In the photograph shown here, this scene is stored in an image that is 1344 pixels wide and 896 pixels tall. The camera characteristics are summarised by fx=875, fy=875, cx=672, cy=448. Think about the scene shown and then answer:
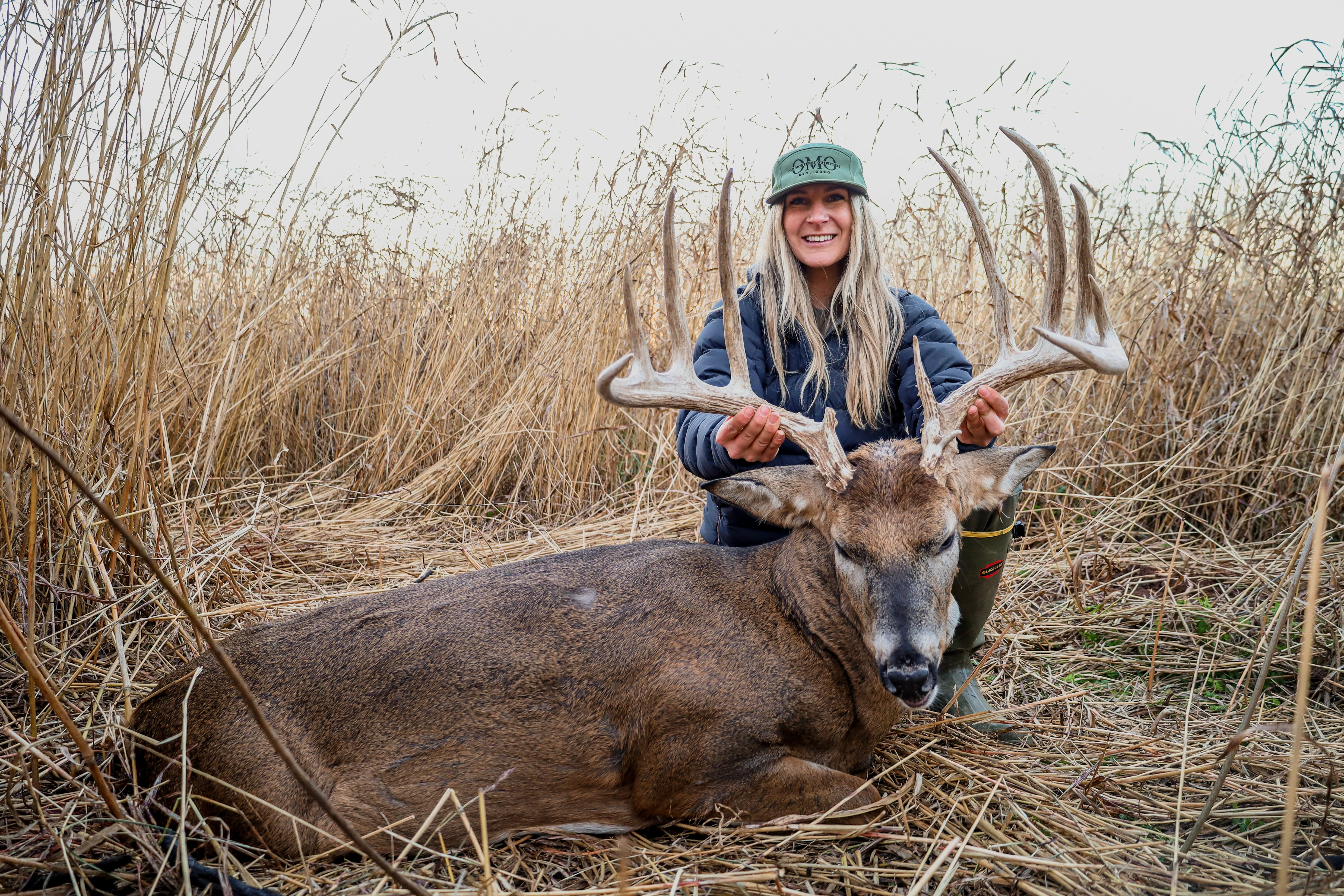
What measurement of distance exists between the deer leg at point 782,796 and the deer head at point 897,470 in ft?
1.28

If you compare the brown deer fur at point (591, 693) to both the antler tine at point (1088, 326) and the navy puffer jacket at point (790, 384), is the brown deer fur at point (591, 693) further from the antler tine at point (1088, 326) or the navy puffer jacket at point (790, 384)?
the navy puffer jacket at point (790, 384)

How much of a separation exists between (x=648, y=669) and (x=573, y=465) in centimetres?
301

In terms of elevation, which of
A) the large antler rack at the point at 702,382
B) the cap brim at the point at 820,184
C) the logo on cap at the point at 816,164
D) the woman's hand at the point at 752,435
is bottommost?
the woman's hand at the point at 752,435

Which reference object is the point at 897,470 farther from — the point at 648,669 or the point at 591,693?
the point at 591,693

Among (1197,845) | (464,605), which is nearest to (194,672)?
(464,605)

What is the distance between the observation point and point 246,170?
5.25m

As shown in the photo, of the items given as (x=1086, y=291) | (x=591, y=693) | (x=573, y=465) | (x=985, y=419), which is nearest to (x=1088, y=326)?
(x=1086, y=291)

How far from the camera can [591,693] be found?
8.42 feet

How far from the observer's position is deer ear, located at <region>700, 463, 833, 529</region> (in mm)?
2848

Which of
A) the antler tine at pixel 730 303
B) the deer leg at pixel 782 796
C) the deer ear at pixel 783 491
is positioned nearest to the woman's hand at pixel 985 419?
the deer ear at pixel 783 491

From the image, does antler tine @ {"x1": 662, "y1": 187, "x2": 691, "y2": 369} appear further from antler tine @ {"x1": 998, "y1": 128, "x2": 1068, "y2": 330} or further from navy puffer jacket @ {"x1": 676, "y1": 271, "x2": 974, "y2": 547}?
antler tine @ {"x1": 998, "y1": 128, "x2": 1068, "y2": 330}

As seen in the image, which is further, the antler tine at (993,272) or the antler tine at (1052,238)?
the antler tine at (993,272)

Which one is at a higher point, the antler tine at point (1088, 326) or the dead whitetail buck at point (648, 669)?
the antler tine at point (1088, 326)

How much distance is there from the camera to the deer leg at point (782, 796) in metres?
2.52
